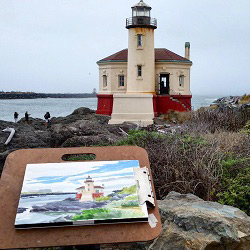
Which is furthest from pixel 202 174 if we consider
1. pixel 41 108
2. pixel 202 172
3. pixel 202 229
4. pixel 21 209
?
pixel 41 108

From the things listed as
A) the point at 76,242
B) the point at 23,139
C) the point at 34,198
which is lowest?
the point at 23,139

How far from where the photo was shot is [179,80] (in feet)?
88.4

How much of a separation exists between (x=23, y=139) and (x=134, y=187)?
12.1m

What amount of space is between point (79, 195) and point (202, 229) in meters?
1.61

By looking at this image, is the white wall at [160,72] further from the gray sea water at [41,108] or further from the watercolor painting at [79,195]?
the watercolor painting at [79,195]

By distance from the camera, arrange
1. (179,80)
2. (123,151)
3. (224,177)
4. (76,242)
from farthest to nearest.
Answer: (179,80), (224,177), (123,151), (76,242)

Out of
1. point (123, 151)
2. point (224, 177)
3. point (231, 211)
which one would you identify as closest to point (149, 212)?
point (123, 151)

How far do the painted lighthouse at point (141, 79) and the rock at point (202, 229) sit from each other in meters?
19.5

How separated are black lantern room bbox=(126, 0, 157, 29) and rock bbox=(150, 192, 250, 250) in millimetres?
21615

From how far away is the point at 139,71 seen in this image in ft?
84.1

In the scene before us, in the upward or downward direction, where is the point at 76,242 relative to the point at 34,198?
downward

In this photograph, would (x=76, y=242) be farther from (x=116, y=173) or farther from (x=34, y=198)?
(x=116, y=173)

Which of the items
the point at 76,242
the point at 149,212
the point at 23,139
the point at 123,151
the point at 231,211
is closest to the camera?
the point at 76,242

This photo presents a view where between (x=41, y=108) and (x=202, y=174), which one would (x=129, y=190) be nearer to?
(x=202, y=174)
